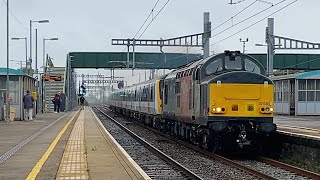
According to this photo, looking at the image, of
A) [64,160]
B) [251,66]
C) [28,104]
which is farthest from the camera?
[28,104]

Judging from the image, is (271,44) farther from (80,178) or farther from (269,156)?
(80,178)

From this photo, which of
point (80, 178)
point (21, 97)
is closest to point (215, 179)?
point (80, 178)

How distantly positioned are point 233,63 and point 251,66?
629 millimetres

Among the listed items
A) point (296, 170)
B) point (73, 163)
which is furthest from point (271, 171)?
point (73, 163)

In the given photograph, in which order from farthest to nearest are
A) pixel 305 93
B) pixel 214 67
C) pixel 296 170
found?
pixel 305 93 < pixel 214 67 < pixel 296 170

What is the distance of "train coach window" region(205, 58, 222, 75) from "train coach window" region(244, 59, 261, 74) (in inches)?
34.6

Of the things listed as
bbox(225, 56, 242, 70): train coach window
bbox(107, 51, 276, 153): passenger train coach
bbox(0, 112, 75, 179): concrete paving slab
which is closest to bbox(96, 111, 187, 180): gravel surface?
bbox(107, 51, 276, 153): passenger train coach

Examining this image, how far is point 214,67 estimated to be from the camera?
18.6m

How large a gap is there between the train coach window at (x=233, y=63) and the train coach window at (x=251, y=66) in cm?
22

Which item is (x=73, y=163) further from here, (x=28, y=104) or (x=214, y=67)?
(x=28, y=104)

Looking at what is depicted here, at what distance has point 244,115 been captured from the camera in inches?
690

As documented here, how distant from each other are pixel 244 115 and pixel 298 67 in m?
64.1

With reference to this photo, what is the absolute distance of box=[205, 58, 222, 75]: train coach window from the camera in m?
18.5

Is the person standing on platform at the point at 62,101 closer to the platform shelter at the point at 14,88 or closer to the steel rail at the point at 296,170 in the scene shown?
the platform shelter at the point at 14,88
